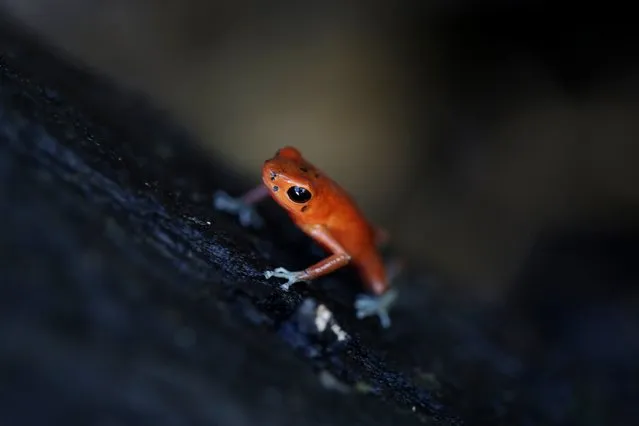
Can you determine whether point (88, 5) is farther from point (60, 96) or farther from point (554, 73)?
point (554, 73)

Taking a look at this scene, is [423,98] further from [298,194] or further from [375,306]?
[298,194]

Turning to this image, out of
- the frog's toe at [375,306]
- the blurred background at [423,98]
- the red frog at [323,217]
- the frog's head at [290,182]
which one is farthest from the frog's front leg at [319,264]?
the blurred background at [423,98]

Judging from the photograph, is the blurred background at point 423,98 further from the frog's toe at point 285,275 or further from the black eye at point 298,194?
the frog's toe at point 285,275

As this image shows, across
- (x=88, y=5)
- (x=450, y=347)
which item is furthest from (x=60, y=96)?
(x=88, y=5)

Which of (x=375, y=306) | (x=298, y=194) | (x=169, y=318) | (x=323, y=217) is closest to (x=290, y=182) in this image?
(x=298, y=194)

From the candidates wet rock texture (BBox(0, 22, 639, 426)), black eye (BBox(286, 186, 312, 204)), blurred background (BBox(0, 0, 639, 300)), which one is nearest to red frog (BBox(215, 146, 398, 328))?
black eye (BBox(286, 186, 312, 204))

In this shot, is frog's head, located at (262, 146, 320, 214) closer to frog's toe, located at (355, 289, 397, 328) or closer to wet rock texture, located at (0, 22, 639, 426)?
wet rock texture, located at (0, 22, 639, 426)
